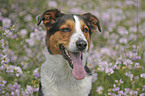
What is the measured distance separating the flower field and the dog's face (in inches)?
28.8

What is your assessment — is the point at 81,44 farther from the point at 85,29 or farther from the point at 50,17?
the point at 50,17

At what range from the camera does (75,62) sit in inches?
140

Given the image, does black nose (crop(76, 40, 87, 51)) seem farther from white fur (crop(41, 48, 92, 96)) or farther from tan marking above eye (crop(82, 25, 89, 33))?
white fur (crop(41, 48, 92, 96))

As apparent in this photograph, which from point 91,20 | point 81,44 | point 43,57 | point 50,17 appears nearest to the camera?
point 81,44

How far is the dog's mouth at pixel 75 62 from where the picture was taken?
3.55 metres

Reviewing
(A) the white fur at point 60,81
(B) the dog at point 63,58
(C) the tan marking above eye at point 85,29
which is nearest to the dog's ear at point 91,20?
(B) the dog at point 63,58

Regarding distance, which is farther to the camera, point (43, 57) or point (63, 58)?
point (43, 57)

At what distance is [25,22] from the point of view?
23.0ft

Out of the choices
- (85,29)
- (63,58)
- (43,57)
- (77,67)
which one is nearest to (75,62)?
(77,67)

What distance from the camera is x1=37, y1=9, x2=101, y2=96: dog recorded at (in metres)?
3.58

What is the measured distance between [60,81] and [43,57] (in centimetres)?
186

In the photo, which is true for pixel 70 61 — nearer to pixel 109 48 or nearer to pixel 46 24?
pixel 46 24

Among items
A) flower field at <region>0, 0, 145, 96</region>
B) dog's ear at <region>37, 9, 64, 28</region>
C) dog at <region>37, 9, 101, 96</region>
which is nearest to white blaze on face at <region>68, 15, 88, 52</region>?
dog at <region>37, 9, 101, 96</region>

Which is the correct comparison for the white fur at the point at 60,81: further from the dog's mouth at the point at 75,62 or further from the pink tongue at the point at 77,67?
the pink tongue at the point at 77,67
